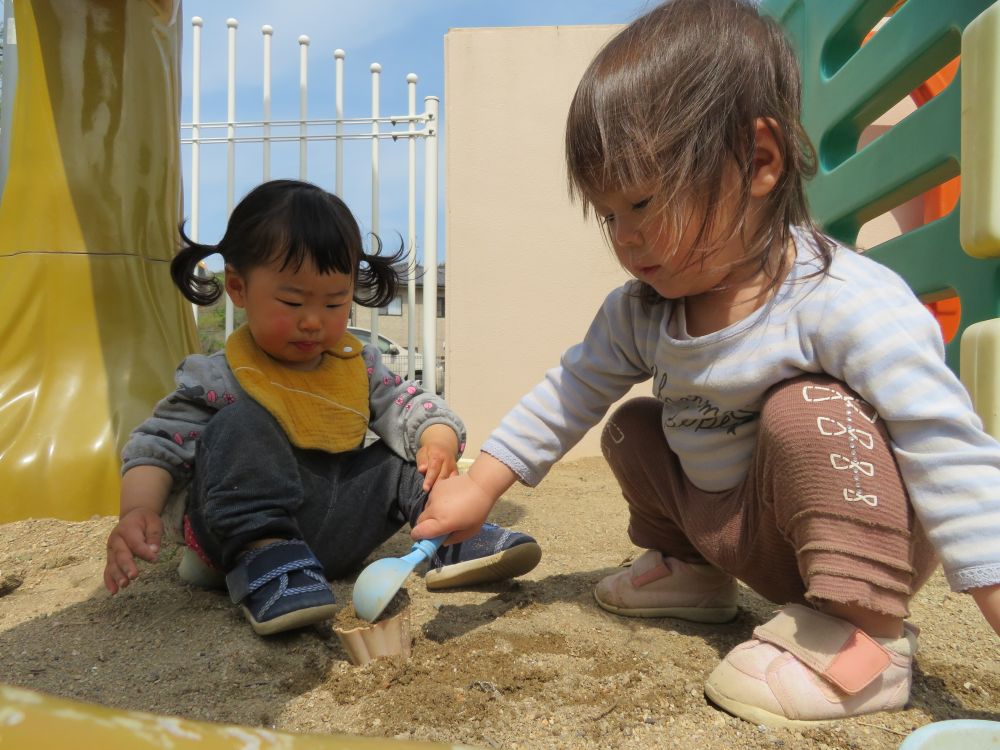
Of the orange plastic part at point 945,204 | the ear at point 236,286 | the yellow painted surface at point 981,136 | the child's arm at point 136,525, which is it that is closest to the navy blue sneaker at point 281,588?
the child's arm at point 136,525

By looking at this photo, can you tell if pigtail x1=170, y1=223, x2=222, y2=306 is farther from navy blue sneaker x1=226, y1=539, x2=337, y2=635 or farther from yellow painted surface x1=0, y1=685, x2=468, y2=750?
yellow painted surface x1=0, y1=685, x2=468, y2=750

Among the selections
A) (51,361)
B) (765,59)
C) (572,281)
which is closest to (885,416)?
(765,59)

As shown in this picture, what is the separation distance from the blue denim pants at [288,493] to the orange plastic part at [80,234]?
71 cm

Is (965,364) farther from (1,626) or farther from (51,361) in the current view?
(51,361)

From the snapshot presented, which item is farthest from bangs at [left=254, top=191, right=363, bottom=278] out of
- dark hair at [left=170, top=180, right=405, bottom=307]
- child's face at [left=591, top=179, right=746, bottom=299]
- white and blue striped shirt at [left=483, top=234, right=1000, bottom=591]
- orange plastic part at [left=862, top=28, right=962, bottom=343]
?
orange plastic part at [left=862, top=28, right=962, bottom=343]

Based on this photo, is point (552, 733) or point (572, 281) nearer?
point (552, 733)

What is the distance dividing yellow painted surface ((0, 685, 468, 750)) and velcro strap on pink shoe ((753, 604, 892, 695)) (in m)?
0.57

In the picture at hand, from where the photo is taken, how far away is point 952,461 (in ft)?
2.67

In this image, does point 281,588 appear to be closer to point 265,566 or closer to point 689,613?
point 265,566

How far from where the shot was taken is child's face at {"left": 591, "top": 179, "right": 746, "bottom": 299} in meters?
0.98

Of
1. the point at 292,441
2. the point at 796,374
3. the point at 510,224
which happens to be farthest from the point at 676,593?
the point at 510,224

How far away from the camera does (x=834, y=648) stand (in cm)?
87

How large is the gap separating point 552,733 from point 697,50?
30.6 inches

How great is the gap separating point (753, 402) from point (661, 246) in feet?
0.73
